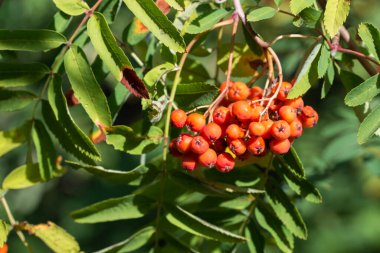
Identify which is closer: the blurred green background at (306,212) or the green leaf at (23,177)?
the green leaf at (23,177)

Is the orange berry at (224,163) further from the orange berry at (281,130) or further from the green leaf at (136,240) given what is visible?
the green leaf at (136,240)

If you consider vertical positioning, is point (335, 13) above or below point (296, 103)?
above

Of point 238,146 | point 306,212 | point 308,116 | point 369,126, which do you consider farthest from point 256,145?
point 306,212

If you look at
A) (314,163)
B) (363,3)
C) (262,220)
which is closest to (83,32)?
(262,220)

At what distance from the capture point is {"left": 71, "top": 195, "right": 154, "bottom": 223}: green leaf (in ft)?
5.12

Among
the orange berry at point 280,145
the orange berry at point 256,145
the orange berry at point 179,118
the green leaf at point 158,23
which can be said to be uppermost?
the green leaf at point 158,23

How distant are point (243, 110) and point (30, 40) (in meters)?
0.50

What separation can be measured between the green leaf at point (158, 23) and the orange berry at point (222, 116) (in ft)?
0.53

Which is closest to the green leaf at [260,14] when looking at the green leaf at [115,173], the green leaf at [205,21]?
the green leaf at [205,21]

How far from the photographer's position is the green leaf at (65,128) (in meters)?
1.41

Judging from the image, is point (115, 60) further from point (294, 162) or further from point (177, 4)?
point (294, 162)

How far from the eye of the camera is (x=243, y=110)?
130 cm

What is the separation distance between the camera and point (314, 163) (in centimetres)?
253

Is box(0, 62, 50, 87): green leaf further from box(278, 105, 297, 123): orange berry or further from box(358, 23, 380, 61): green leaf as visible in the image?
box(358, 23, 380, 61): green leaf
